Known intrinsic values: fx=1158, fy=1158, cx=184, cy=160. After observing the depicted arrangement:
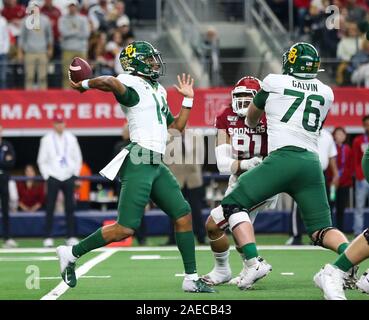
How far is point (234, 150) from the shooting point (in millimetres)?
10094

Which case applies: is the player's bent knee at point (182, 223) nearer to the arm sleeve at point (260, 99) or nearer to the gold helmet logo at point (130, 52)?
the arm sleeve at point (260, 99)

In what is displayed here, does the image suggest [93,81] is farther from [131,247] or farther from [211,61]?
→ [211,61]

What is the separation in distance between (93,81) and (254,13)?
12.5 m

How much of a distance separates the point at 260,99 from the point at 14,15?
428 inches

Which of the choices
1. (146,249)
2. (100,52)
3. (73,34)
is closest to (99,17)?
(100,52)

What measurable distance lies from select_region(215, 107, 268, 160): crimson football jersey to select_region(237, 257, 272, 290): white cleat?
128cm

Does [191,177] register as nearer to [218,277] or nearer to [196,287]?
[218,277]

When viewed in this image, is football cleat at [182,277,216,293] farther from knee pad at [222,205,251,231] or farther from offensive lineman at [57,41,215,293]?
knee pad at [222,205,251,231]

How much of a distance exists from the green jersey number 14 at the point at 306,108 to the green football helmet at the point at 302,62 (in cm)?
19

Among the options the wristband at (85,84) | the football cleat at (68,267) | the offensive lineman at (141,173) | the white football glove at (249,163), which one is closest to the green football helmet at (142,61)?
the offensive lineman at (141,173)

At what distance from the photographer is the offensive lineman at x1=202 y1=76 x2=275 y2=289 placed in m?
10.0

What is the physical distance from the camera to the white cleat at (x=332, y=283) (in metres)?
8.34

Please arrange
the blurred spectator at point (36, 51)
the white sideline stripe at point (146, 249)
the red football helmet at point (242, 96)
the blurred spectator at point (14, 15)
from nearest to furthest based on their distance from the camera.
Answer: the red football helmet at point (242, 96) < the white sideline stripe at point (146, 249) < the blurred spectator at point (36, 51) < the blurred spectator at point (14, 15)
